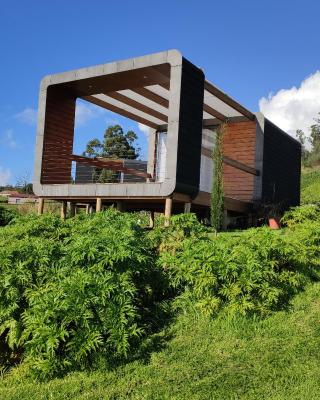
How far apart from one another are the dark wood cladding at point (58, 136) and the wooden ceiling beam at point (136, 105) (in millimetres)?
1261

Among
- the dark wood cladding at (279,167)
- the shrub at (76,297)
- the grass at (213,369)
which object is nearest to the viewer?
the grass at (213,369)

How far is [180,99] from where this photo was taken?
32.3 feet

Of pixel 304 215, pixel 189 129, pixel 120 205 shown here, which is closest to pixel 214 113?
pixel 189 129

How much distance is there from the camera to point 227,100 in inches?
500

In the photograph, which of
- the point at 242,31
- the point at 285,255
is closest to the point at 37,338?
the point at 285,255

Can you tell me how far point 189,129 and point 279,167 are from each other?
7.00 metres

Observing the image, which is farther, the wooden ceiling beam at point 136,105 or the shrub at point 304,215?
the wooden ceiling beam at point 136,105

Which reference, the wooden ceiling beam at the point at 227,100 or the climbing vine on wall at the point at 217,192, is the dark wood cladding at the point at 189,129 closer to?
the climbing vine on wall at the point at 217,192

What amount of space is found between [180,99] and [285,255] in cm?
556

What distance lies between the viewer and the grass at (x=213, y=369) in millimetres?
3285

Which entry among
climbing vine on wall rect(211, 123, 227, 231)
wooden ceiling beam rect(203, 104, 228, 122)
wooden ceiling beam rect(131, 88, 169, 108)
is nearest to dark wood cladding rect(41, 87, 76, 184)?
wooden ceiling beam rect(131, 88, 169, 108)

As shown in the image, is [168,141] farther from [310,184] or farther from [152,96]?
[310,184]

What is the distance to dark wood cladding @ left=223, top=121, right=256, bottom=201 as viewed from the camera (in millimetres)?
14875

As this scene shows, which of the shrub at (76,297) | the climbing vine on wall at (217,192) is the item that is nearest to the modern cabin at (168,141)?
the climbing vine on wall at (217,192)
